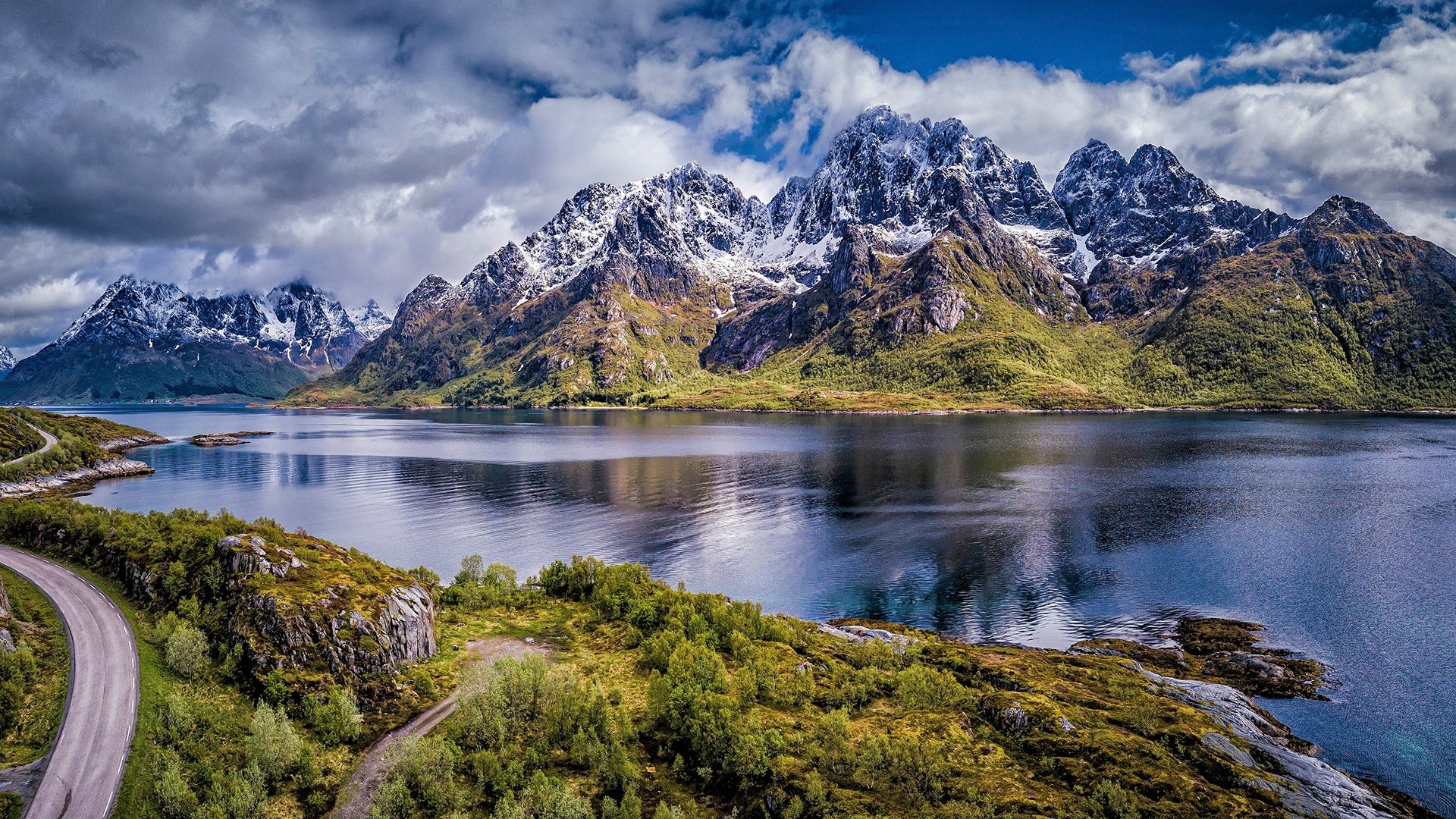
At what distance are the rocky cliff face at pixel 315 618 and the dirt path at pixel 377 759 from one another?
4.31m

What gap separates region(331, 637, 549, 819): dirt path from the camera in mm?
28172

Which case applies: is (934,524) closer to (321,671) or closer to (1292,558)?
(1292,558)

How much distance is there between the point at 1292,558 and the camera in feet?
247

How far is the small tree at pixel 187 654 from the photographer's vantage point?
35156mm

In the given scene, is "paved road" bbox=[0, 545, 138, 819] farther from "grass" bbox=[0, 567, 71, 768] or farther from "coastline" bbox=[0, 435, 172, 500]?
"coastline" bbox=[0, 435, 172, 500]

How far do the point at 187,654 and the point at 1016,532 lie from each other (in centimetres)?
8630

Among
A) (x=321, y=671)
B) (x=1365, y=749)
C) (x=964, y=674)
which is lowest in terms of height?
(x=1365, y=749)

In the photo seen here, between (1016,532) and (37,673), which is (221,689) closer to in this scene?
(37,673)

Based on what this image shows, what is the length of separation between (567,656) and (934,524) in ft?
207

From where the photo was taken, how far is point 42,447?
143 meters

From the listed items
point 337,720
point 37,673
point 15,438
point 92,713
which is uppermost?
point 15,438

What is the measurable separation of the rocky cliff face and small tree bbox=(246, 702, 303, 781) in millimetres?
6710

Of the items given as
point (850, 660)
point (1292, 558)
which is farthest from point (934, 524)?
point (850, 660)

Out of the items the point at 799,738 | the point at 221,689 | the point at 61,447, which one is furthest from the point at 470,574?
the point at 61,447
